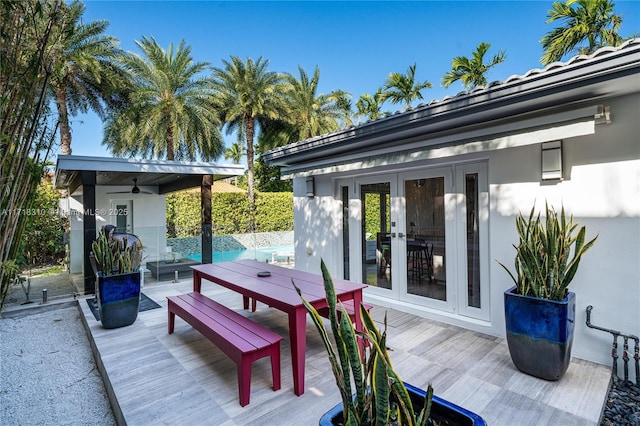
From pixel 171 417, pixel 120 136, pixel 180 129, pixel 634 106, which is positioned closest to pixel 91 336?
pixel 171 417

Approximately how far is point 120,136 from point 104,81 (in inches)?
94.0

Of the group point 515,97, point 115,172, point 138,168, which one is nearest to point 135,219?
point 115,172

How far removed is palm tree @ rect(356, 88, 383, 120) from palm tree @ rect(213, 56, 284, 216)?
7.29m

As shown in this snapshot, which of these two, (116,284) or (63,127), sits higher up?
(63,127)

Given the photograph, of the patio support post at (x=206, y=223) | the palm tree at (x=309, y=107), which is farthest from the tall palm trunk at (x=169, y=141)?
the patio support post at (x=206, y=223)

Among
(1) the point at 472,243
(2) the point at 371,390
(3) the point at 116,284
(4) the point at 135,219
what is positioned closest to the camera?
(2) the point at 371,390

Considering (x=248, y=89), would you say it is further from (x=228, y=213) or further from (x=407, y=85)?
(x=407, y=85)

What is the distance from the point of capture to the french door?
420cm

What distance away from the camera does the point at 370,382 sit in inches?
53.4

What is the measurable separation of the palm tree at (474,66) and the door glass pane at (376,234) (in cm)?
1224

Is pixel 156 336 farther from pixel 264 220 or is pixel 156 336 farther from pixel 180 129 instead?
pixel 264 220

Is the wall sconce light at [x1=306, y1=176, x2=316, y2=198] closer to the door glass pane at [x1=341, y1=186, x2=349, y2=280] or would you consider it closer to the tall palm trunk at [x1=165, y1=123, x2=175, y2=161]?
the door glass pane at [x1=341, y1=186, x2=349, y2=280]

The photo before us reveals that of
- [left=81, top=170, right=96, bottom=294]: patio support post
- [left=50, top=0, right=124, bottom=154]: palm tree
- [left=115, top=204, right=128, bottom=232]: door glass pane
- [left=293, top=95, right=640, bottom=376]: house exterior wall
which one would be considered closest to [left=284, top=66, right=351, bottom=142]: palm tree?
[left=50, top=0, right=124, bottom=154]: palm tree

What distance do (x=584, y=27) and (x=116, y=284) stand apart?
52.9ft
